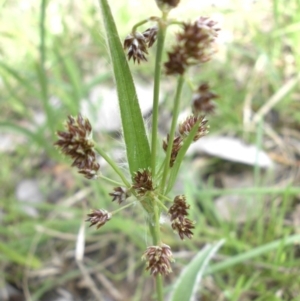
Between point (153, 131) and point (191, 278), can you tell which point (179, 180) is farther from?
point (153, 131)

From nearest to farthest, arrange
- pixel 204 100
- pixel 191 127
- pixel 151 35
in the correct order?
pixel 204 100
pixel 151 35
pixel 191 127

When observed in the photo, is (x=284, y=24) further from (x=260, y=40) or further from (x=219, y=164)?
(x=219, y=164)

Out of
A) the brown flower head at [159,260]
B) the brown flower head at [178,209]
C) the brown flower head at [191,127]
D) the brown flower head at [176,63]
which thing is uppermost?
the brown flower head at [191,127]

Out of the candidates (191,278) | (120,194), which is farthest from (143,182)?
(191,278)

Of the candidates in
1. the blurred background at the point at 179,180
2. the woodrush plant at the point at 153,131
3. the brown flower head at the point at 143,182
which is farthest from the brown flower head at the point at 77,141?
the blurred background at the point at 179,180

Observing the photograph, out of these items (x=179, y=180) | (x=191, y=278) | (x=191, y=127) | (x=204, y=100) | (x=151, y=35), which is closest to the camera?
(x=204, y=100)

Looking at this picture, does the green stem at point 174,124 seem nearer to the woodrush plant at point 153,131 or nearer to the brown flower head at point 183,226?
the woodrush plant at point 153,131

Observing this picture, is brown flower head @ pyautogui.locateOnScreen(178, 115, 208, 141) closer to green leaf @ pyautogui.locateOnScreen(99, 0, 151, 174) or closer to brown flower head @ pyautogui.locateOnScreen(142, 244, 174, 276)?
green leaf @ pyautogui.locateOnScreen(99, 0, 151, 174)
